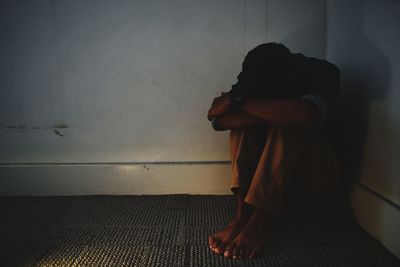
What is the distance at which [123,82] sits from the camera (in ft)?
5.28

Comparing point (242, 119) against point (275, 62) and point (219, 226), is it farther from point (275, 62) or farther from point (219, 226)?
point (219, 226)

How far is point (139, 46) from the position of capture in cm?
158

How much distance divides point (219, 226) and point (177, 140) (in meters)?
0.58

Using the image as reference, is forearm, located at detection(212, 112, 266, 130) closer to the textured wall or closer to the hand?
the hand

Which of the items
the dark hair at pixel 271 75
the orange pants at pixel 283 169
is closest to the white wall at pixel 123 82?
the dark hair at pixel 271 75

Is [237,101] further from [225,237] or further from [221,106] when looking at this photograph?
[225,237]

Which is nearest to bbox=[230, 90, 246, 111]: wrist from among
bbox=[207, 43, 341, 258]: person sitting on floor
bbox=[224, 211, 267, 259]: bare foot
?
bbox=[207, 43, 341, 258]: person sitting on floor

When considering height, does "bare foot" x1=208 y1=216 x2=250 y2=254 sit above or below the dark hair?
below

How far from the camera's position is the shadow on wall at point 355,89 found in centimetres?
113

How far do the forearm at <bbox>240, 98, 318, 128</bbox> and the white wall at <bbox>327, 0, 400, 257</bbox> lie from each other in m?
0.28

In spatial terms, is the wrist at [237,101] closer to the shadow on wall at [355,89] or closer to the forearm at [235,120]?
the forearm at [235,120]

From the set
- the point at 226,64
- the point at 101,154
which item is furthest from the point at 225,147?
the point at 101,154

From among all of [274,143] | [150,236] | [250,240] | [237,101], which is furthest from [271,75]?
[150,236]

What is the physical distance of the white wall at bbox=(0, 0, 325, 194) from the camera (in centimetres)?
157
